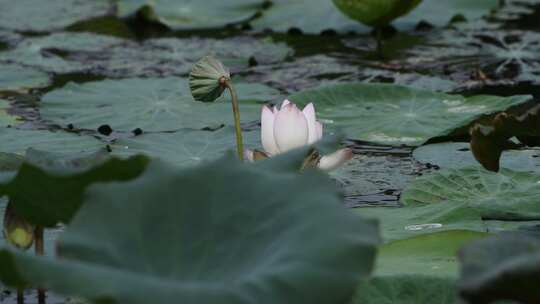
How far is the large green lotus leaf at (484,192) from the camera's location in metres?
→ 1.91

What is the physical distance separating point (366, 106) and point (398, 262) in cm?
106

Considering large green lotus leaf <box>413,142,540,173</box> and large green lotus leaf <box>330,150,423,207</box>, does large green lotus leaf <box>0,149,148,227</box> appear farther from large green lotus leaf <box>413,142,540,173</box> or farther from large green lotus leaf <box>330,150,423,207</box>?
large green lotus leaf <box>413,142,540,173</box>

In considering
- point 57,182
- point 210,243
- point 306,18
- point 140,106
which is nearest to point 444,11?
point 306,18

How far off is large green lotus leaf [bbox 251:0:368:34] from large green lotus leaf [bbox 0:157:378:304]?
2.57 meters

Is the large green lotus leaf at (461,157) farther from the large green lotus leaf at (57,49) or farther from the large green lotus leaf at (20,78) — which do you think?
the large green lotus leaf at (57,49)

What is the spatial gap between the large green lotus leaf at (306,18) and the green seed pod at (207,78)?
1974 mm

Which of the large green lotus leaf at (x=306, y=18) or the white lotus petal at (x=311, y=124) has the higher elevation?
the large green lotus leaf at (x=306, y=18)

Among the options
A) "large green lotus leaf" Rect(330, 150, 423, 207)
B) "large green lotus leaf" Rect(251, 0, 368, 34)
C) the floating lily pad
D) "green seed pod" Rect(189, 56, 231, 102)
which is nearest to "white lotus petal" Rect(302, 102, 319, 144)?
"green seed pod" Rect(189, 56, 231, 102)

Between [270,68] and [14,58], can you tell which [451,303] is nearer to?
[270,68]

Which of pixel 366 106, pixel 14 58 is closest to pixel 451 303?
pixel 366 106

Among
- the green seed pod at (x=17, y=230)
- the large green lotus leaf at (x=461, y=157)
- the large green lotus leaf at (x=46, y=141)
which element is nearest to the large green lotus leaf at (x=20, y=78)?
the large green lotus leaf at (x=46, y=141)

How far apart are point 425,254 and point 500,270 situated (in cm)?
67

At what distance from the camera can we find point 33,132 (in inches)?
98.2

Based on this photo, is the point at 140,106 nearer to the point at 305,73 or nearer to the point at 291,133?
the point at 305,73
